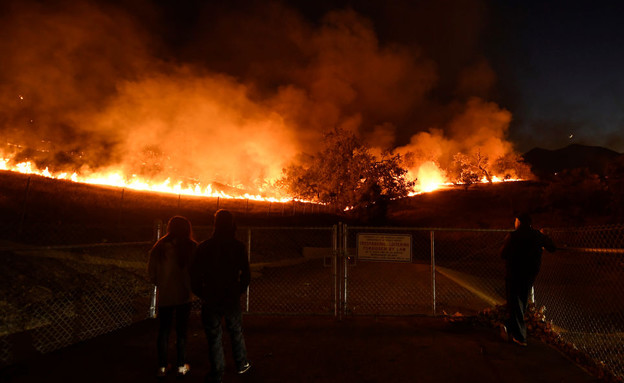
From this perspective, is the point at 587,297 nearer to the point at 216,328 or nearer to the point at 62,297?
the point at 216,328

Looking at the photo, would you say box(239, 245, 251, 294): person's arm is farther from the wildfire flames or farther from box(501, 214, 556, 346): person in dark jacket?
the wildfire flames

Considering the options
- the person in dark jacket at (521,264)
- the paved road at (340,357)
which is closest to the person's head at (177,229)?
the paved road at (340,357)

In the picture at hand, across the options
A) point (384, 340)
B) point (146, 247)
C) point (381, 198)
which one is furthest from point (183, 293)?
point (381, 198)

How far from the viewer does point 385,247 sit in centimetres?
746

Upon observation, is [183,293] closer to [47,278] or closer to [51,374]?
[51,374]

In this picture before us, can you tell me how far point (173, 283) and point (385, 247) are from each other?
437cm

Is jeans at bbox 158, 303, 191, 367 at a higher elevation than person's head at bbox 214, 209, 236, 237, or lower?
lower

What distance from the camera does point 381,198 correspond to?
3319 cm

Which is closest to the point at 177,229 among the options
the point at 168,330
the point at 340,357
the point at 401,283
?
the point at 168,330

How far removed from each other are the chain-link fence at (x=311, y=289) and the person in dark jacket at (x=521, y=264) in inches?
32.0

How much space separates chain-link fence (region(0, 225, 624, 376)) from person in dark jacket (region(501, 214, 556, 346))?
2.67 ft

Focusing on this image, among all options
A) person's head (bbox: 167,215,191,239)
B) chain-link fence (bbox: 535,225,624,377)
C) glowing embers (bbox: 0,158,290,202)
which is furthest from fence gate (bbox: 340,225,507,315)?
glowing embers (bbox: 0,158,290,202)

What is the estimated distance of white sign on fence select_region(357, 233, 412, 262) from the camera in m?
7.37

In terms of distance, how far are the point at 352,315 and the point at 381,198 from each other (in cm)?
2651
